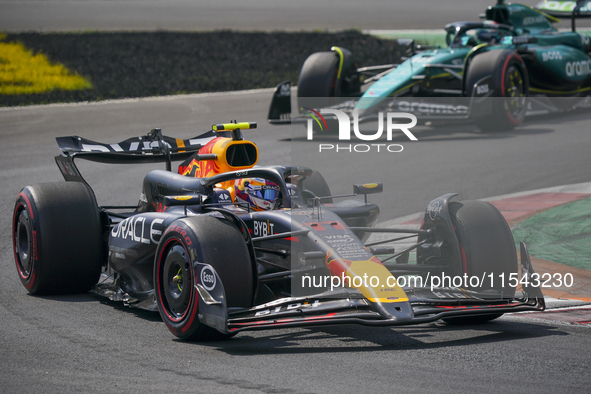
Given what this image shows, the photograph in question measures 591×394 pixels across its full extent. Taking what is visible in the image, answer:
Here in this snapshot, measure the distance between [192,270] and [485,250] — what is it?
6.83ft

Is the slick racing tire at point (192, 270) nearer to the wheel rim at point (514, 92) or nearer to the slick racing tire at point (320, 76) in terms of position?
the wheel rim at point (514, 92)

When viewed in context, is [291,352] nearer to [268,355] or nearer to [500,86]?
[268,355]

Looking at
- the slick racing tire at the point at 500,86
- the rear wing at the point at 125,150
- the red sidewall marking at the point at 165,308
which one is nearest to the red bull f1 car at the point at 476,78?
the slick racing tire at the point at 500,86

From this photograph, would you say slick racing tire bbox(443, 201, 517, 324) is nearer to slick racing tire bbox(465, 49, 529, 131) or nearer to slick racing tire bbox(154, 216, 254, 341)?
slick racing tire bbox(154, 216, 254, 341)

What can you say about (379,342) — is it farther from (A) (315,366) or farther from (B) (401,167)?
(B) (401,167)

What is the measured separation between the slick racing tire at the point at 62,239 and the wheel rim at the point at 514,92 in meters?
8.87

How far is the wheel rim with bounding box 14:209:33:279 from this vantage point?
7.07 metres

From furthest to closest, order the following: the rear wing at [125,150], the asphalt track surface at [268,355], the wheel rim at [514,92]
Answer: the wheel rim at [514,92]
the rear wing at [125,150]
the asphalt track surface at [268,355]

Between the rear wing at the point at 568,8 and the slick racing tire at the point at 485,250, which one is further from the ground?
the rear wing at the point at 568,8

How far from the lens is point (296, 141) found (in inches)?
614

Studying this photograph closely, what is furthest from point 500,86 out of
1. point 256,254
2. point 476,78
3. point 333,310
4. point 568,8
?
point 333,310

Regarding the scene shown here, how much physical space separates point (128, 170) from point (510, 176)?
6.18m

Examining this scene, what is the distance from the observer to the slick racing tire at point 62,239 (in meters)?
6.89

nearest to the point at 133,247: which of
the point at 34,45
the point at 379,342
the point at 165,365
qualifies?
the point at 165,365
